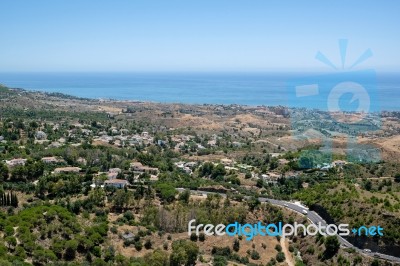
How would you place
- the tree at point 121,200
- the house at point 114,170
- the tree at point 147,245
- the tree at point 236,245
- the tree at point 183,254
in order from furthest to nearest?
1. the house at point 114,170
2. the tree at point 121,200
3. the tree at point 236,245
4. the tree at point 147,245
5. the tree at point 183,254

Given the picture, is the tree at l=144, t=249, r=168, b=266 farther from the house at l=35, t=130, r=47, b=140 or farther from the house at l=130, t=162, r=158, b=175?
the house at l=35, t=130, r=47, b=140

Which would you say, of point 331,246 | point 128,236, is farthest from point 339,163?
point 128,236

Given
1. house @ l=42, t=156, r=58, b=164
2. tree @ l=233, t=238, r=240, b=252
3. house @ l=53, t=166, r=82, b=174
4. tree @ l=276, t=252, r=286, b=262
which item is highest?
house @ l=42, t=156, r=58, b=164

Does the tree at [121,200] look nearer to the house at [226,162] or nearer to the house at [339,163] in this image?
the house at [226,162]

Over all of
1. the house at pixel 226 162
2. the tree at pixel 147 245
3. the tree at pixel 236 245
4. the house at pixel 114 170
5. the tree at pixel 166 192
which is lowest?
the house at pixel 226 162

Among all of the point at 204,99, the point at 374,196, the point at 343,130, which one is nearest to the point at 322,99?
the point at 204,99

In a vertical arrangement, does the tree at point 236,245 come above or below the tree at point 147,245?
below

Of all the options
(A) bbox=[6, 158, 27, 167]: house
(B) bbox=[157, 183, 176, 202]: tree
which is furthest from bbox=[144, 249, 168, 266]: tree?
(A) bbox=[6, 158, 27, 167]: house
